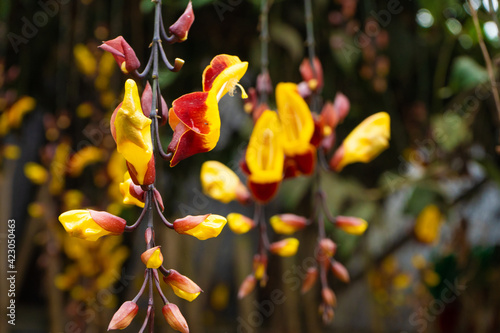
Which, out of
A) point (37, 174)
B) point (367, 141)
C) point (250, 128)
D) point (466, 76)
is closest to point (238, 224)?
point (367, 141)

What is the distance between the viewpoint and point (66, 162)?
1.04 meters

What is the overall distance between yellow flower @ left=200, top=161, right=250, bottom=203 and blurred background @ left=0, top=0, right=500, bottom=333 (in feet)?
1.27

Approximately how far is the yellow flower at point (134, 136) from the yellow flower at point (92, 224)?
31mm

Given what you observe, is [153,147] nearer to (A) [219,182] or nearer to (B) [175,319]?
(B) [175,319]

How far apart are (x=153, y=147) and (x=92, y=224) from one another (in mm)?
60

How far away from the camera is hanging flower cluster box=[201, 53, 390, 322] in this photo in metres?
0.51

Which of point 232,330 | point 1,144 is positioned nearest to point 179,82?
point 1,144

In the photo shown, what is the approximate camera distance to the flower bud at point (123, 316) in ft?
0.93

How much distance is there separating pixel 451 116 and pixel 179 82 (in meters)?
0.53

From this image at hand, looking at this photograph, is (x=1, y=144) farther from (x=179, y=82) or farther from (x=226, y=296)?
(x=226, y=296)

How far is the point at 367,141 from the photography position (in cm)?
56

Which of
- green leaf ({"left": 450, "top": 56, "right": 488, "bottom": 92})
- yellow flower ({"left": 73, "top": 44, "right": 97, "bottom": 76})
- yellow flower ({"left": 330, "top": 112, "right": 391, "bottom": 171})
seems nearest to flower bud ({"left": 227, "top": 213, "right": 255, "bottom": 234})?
yellow flower ({"left": 330, "top": 112, "right": 391, "bottom": 171})

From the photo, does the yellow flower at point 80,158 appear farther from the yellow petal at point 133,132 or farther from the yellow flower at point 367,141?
the yellow petal at point 133,132

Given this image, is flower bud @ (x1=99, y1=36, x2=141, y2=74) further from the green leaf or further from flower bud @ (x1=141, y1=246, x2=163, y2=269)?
the green leaf
